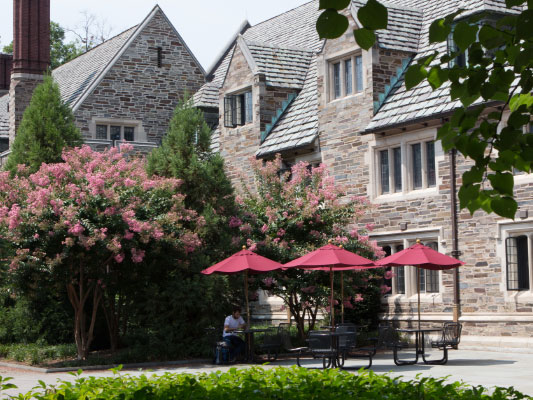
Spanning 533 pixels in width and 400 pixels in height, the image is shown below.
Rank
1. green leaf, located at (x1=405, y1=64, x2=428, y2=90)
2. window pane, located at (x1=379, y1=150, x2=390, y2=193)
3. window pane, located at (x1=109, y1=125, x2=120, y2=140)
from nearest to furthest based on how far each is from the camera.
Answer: green leaf, located at (x1=405, y1=64, x2=428, y2=90), window pane, located at (x1=379, y1=150, x2=390, y2=193), window pane, located at (x1=109, y1=125, x2=120, y2=140)

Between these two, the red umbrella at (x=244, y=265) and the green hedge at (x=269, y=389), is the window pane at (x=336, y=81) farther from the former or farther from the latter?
the green hedge at (x=269, y=389)

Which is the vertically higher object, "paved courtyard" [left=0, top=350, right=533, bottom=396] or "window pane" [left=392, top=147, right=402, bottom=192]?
"window pane" [left=392, top=147, right=402, bottom=192]

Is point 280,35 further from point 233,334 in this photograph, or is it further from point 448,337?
point 448,337

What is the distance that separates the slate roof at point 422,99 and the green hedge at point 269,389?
14799 mm

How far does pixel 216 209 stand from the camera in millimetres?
21969

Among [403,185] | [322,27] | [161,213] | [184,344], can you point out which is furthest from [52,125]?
Answer: [322,27]

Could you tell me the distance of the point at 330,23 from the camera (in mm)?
4281

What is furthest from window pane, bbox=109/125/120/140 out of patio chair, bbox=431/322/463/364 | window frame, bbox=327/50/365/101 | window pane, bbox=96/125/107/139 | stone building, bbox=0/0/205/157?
patio chair, bbox=431/322/463/364

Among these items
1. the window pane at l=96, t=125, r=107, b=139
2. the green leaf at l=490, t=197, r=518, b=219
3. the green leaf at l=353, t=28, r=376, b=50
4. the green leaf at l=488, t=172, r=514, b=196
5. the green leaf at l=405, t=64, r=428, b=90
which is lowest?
the green leaf at l=490, t=197, r=518, b=219

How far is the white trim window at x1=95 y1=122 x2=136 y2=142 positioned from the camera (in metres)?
33.2

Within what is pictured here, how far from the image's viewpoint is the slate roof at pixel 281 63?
28641 millimetres

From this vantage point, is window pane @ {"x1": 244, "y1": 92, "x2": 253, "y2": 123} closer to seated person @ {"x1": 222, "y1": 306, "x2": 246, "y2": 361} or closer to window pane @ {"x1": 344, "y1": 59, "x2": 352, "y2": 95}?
window pane @ {"x1": 344, "y1": 59, "x2": 352, "y2": 95}

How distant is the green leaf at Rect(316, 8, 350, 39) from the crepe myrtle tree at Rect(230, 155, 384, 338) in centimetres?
1699

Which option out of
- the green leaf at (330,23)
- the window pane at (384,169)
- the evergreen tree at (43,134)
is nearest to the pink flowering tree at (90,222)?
the evergreen tree at (43,134)
